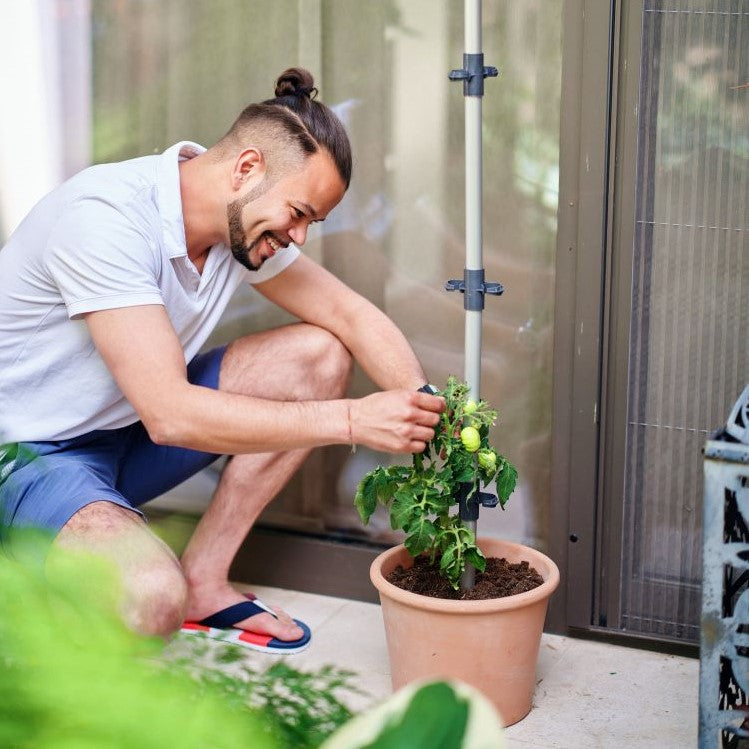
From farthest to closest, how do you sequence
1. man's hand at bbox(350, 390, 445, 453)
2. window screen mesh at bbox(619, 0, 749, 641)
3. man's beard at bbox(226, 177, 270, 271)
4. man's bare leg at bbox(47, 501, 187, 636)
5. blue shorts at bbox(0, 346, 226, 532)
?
window screen mesh at bbox(619, 0, 749, 641)
man's beard at bbox(226, 177, 270, 271)
blue shorts at bbox(0, 346, 226, 532)
man's hand at bbox(350, 390, 445, 453)
man's bare leg at bbox(47, 501, 187, 636)

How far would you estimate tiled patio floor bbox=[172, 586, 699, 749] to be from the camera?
220cm

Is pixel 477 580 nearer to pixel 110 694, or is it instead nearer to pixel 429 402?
pixel 429 402

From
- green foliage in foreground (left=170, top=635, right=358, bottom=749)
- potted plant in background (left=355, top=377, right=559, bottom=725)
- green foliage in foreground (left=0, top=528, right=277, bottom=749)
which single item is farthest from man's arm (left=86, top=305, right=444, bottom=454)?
green foliage in foreground (left=0, top=528, right=277, bottom=749)

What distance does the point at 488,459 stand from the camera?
211cm

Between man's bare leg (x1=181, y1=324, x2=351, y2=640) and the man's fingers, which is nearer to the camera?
the man's fingers

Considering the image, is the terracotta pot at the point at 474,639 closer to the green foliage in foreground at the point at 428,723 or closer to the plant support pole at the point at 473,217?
the plant support pole at the point at 473,217

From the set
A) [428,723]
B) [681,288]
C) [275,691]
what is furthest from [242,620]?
[428,723]

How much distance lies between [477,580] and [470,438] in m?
0.37

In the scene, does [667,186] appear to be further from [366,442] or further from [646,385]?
[366,442]

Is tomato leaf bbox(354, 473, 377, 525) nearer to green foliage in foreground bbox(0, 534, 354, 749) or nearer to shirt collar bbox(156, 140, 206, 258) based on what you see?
shirt collar bbox(156, 140, 206, 258)

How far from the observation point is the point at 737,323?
7.77ft

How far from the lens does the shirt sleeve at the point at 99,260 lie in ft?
6.64

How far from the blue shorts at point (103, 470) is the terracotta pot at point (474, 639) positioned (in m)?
0.56

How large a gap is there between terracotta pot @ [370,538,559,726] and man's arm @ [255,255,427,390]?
1.68 feet
